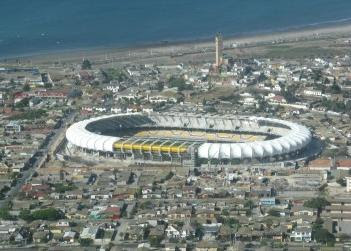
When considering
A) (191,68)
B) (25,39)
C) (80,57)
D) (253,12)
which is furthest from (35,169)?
(253,12)

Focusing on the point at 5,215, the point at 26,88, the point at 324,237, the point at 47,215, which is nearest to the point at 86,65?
the point at 26,88

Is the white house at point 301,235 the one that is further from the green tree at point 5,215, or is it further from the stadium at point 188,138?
the green tree at point 5,215

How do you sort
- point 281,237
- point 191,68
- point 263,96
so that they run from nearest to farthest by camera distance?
1. point 281,237
2. point 263,96
3. point 191,68

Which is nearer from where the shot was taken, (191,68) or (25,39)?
(191,68)

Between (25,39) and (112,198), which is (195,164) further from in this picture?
(25,39)

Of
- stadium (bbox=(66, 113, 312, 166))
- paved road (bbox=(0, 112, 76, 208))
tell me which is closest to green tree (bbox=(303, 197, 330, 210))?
stadium (bbox=(66, 113, 312, 166))

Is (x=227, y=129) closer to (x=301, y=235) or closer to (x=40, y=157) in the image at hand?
(x=40, y=157)

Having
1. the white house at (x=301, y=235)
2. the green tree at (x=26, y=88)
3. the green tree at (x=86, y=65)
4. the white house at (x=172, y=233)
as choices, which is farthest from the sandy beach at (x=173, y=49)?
the white house at (x=301, y=235)
